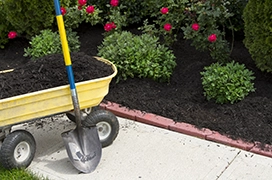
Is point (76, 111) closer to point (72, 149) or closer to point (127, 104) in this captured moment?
point (72, 149)

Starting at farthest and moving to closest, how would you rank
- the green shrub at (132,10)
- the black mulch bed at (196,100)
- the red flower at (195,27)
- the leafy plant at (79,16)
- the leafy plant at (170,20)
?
the green shrub at (132,10) → the leafy plant at (79,16) → the leafy plant at (170,20) → the red flower at (195,27) → the black mulch bed at (196,100)

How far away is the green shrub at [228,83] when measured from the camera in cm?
422

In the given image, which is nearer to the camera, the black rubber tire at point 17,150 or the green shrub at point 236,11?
the black rubber tire at point 17,150

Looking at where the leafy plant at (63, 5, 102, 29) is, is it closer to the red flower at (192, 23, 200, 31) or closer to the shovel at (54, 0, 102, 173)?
the red flower at (192, 23, 200, 31)

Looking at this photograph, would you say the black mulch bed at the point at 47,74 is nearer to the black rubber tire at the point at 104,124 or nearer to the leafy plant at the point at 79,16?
the black rubber tire at the point at 104,124

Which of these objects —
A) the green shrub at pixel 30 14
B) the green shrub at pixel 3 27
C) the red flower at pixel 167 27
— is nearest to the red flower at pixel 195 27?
the red flower at pixel 167 27

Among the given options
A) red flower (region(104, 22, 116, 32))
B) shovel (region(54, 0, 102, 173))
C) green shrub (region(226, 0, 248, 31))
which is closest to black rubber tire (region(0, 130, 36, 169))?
shovel (region(54, 0, 102, 173))

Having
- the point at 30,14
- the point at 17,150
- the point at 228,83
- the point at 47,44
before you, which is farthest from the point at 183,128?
the point at 30,14

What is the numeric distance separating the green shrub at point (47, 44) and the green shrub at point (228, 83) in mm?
1851

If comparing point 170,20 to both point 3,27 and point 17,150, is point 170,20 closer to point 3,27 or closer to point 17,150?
point 3,27

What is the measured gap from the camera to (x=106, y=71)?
382 centimetres

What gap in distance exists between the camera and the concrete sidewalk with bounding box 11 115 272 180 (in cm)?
352

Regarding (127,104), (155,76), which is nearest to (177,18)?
(155,76)

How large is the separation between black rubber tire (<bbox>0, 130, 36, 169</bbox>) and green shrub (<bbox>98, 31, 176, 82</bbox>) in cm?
153
